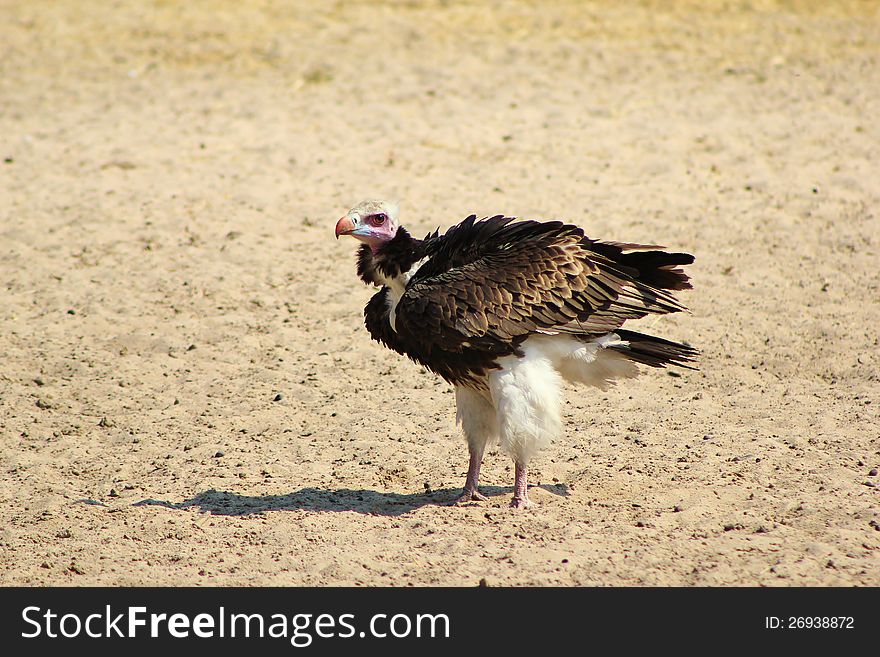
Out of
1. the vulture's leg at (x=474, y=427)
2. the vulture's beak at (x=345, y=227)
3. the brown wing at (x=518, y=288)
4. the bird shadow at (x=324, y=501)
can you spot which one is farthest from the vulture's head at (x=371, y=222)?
the bird shadow at (x=324, y=501)

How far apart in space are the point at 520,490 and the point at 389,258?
4.98 feet

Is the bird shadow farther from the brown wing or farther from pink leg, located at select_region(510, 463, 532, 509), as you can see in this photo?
the brown wing

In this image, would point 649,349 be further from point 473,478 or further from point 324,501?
point 324,501

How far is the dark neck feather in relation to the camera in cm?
647

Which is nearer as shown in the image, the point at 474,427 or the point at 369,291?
the point at 474,427

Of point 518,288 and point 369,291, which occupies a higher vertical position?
point 518,288

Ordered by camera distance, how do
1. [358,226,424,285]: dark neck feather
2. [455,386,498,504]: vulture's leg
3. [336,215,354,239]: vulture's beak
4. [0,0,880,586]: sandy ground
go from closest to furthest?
[0,0,880,586]: sandy ground < [336,215,354,239]: vulture's beak < [358,226,424,285]: dark neck feather < [455,386,498,504]: vulture's leg

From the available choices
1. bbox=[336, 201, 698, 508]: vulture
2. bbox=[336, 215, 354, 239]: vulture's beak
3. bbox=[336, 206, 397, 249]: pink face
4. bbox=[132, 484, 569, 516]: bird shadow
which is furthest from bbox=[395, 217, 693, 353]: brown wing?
bbox=[132, 484, 569, 516]: bird shadow

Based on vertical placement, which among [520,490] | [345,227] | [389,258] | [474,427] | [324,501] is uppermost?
[345,227]

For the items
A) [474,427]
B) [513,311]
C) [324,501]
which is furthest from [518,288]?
[324,501]

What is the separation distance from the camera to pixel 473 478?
6.69m

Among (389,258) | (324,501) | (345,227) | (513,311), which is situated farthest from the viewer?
(324,501)

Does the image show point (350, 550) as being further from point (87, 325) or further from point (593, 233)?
point (593, 233)

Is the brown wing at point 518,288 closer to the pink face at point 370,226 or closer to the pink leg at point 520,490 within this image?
the pink face at point 370,226
